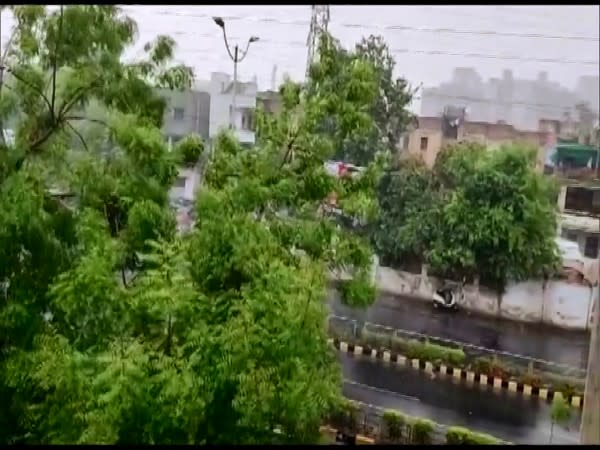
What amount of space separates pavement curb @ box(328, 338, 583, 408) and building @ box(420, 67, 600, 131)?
32.4 inches

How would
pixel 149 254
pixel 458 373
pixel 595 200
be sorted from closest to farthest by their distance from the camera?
1. pixel 149 254
2. pixel 595 200
3. pixel 458 373

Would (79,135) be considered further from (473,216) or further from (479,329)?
(479,329)

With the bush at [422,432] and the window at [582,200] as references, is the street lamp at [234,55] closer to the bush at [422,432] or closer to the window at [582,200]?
the window at [582,200]

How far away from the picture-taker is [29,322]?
191cm

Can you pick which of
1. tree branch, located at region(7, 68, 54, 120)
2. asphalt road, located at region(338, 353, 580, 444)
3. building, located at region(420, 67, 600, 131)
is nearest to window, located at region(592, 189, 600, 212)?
building, located at region(420, 67, 600, 131)

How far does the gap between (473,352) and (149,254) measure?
122 centimetres

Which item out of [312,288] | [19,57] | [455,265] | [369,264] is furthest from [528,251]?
[19,57]

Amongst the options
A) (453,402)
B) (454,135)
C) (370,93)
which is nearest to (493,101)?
(454,135)

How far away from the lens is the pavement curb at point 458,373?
2459 mm

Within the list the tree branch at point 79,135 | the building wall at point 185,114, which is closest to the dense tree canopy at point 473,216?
the building wall at point 185,114

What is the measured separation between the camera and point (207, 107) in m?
2.50

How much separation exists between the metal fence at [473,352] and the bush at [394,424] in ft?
0.73

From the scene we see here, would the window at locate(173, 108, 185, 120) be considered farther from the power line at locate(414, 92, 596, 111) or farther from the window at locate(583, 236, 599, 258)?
the window at locate(583, 236, 599, 258)

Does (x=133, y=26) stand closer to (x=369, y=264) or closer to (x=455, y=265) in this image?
(x=369, y=264)
